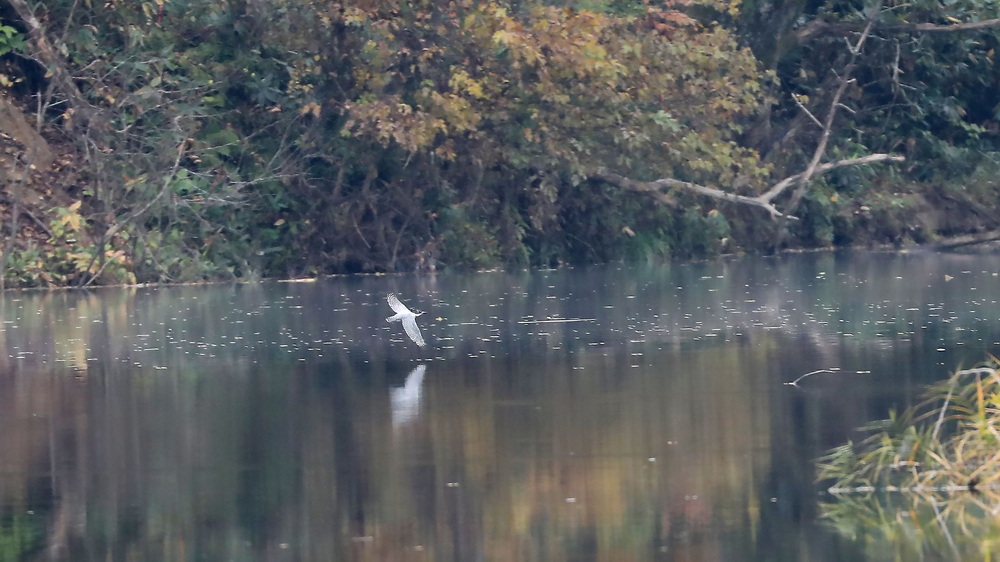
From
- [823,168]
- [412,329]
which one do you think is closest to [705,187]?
[823,168]

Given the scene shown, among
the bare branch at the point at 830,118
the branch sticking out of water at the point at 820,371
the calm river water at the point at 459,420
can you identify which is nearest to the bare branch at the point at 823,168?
the bare branch at the point at 830,118

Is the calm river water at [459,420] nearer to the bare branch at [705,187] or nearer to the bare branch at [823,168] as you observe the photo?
the bare branch at [705,187]

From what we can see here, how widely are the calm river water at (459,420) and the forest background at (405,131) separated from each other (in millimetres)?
4891

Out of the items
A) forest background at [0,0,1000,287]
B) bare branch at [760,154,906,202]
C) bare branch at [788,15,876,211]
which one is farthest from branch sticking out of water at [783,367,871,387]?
bare branch at [788,15,876,211]

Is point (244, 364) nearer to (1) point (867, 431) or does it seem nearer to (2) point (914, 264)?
(1) point (867, 431)

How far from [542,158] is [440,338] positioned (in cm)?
1081

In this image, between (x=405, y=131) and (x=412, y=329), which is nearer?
(x=412, y=329)

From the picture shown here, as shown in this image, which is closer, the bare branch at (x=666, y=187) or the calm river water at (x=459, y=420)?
the calm river water at (x=459, y=420)

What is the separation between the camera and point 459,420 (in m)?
10.6

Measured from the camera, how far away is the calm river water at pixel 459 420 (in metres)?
7.33

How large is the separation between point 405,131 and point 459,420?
1477cm

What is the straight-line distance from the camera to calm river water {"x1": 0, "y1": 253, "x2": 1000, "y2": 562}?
733 centimetres

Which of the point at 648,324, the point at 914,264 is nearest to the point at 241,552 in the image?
the point at 648,324

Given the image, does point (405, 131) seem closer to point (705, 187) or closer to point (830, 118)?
point (705, 187)
